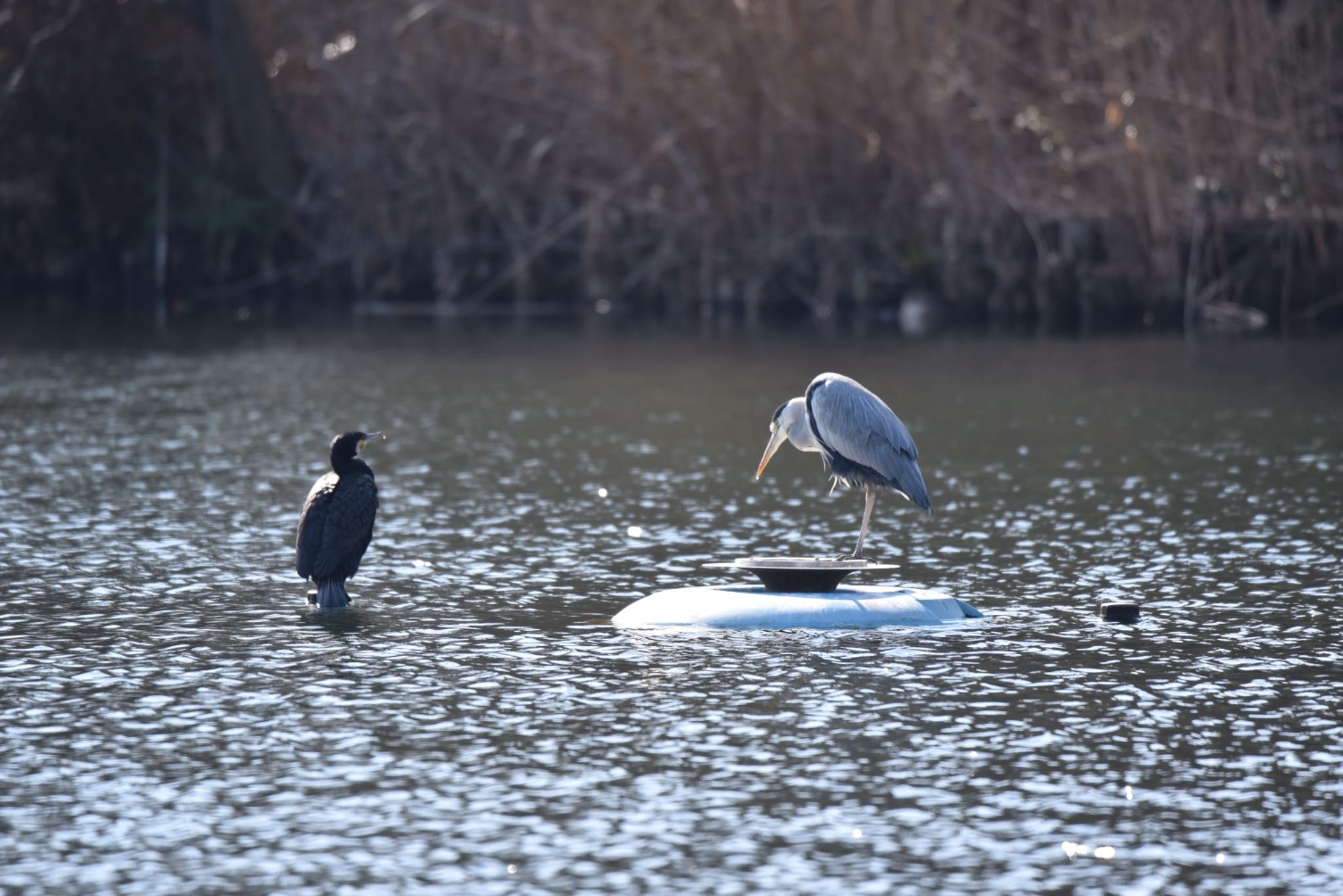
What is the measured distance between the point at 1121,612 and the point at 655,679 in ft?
8.58

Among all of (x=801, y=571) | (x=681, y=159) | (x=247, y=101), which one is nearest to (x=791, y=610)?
(x=801, y=571)

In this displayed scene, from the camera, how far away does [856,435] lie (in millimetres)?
11039

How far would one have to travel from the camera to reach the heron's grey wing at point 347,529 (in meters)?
10.4

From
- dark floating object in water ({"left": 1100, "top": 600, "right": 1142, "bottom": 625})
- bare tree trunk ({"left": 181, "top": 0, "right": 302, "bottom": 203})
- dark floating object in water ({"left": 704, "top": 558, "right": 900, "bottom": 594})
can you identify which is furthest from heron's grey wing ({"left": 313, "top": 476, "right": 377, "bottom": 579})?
bare tree trunk ({"left": 181, "top": 0, "right": 302, "bottom": 203})

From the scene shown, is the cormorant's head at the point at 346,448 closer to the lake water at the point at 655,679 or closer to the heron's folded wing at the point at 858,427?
the lake water at the point at 655,679

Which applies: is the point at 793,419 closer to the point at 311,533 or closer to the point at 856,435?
the point at 856,435

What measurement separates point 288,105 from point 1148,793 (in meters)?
37.8

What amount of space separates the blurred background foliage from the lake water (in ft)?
44.3

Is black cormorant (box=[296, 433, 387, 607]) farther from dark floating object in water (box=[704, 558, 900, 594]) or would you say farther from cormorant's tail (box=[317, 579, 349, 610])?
dark floating object in water (box=[704, 558, 900, 594])

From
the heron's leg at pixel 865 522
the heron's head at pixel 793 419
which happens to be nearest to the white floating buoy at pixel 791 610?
the heron's leg at pixel 865 522

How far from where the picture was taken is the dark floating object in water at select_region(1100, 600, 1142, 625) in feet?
33.3

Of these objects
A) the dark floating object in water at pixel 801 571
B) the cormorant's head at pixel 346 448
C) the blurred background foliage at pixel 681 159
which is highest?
the blurred background foliage at pixel 681 159

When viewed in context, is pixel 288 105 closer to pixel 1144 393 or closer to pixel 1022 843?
pixel 1144 393

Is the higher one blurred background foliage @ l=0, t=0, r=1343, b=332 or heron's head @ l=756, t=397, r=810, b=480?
blurred background foliage @ l=0, t=0, r=1343, b=332
